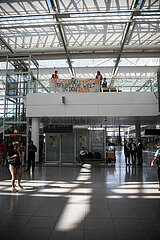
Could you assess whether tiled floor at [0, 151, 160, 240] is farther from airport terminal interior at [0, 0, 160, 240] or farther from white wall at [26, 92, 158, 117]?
white wall at [26, 92, 158, 117]

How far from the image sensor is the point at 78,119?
19891mm

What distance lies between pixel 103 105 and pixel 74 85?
3114 millimetres

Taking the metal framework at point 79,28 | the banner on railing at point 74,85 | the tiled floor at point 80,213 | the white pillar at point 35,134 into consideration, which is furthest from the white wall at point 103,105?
the tiled floor at point 80,213

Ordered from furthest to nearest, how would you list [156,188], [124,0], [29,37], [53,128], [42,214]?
[29,37] < [53,128] < [124,0] < [156,188] < [42,214]

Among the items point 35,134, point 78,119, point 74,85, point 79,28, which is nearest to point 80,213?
point 35,134

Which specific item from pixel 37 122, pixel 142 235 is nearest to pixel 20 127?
pixel 37 122

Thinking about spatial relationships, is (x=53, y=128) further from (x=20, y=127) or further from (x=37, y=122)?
(x=20, y=127)

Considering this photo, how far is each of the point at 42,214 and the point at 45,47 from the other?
863 inches

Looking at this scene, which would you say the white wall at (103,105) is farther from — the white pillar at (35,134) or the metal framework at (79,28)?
the metal framework at (79,28)

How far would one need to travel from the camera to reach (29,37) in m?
22.9

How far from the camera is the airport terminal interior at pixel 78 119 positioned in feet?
15.8

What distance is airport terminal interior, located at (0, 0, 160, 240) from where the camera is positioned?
482 centimetres

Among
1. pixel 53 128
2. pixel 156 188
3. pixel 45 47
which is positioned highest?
pixel 45 47

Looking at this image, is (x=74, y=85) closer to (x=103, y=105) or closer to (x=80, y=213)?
(x=103, y=105)
